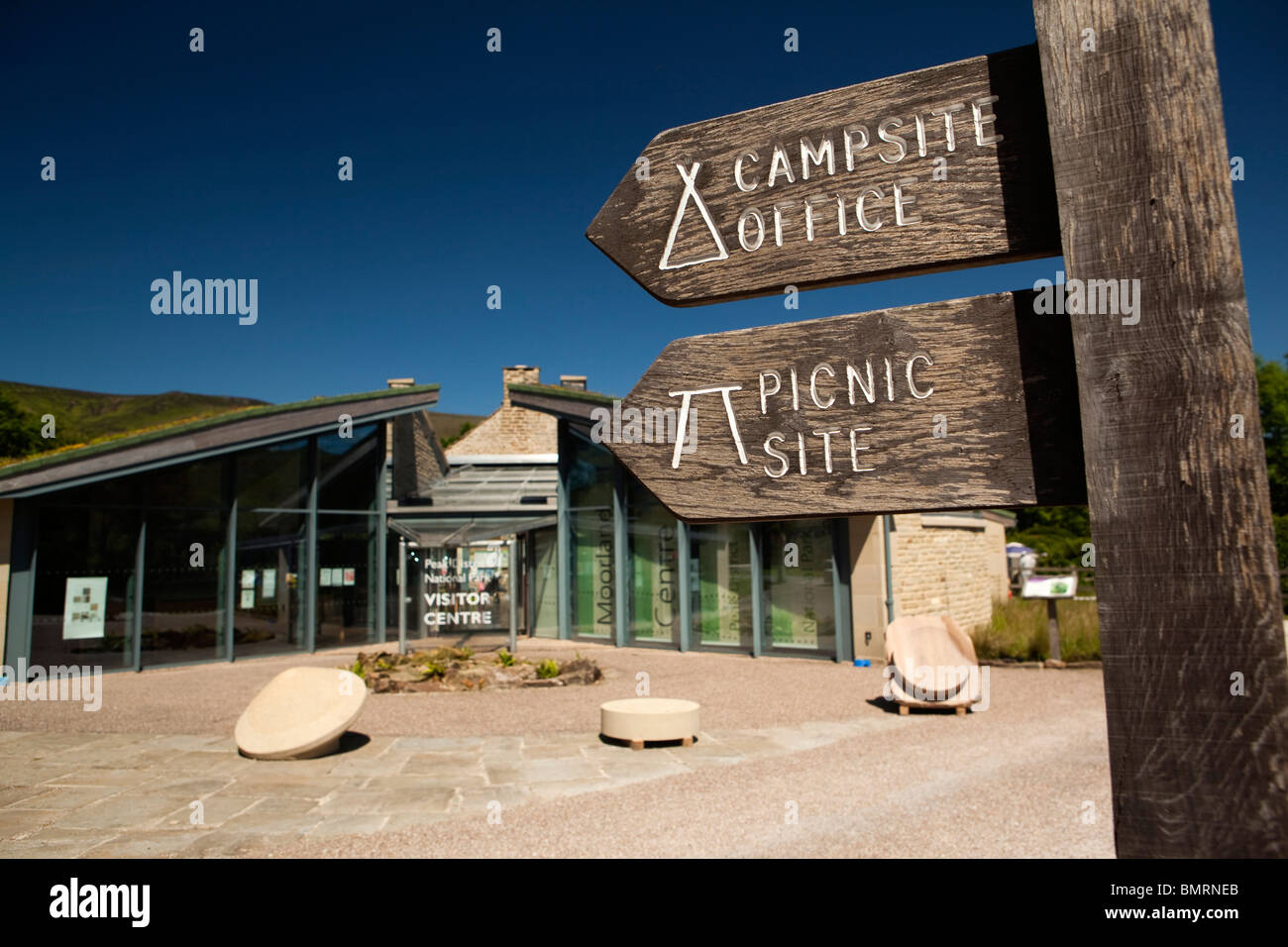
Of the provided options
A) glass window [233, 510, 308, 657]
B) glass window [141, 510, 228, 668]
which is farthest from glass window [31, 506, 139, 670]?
glass window [233, 510, 308, 657]

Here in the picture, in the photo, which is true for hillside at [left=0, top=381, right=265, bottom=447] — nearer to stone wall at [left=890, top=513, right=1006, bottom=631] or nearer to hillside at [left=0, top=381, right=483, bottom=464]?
hillside at [left=0, top=381, right=483, bottom=464]

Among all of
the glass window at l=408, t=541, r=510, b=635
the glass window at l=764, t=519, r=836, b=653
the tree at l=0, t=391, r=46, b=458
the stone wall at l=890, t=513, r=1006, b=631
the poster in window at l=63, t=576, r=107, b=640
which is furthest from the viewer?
the tree at l=0, t=391, r=46, b=458

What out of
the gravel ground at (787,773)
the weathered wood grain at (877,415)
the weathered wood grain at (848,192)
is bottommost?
the gravel ground at (787,773)

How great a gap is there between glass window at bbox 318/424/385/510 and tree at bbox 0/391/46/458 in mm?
25509

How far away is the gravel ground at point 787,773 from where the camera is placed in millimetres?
4730

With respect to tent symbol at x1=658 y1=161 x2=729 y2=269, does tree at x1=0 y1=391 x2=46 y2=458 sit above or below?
above

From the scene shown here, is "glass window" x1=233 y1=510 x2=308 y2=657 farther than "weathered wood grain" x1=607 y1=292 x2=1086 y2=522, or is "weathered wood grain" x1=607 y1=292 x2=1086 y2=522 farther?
"glass window" x1=233 y1=510 x2=308 y2=657

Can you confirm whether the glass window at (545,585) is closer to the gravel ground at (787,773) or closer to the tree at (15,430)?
the gravel ground at (787,773)

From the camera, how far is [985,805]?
5.43m

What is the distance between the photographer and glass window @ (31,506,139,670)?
12766 millimetres

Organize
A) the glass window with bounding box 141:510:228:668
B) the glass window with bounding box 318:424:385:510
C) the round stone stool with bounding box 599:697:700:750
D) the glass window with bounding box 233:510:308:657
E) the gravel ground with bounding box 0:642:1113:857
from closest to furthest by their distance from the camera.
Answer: the gravel ground with bounding box 0:642:1113:857 < the round stone stool with bounding box 599:697:700:750 < the glass window with bounding box 141:510:228:668 < the glass window with bounding box 233:510:308:657 < the glass window with bounding box 318:424:385:510

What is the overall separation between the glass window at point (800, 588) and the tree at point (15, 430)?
1354 inches

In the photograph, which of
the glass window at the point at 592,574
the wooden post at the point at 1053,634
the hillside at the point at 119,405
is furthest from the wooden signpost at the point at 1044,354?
the hillside at the point at 119,405
